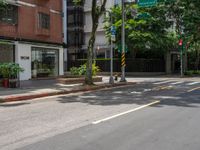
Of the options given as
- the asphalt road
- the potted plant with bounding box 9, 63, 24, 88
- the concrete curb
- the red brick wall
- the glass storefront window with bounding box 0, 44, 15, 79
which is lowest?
the asphalt road

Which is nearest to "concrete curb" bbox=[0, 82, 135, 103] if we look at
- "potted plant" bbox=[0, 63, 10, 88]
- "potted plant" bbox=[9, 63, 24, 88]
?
"potted plant" bbox=[9, 63, 24, 88]

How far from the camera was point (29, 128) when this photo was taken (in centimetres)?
932

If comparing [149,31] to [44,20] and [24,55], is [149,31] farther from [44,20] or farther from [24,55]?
[24,55]

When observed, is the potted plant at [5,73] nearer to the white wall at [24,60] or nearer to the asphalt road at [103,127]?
the white wall at [24,60]

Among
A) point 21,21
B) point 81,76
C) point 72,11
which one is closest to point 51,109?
point 81,76

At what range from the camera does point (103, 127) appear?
9.33 meters

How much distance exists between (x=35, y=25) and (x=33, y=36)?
0.96m

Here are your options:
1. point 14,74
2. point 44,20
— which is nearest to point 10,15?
point 44,20

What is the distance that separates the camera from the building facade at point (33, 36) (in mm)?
28164

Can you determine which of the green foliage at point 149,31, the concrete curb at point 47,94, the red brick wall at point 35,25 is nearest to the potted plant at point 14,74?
the concrete curb at point 47,94

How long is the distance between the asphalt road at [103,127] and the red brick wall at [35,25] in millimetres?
15528

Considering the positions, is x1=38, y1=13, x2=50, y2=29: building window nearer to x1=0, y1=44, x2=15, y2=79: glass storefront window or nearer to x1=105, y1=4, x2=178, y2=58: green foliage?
x1=0, y1=44, x2=15, y2=79: glass storefront window

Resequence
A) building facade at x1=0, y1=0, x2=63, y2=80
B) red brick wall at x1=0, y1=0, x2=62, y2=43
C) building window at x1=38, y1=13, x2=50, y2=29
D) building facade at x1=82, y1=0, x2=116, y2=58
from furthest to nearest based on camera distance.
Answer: building facade at x1=82, y1=0, x2=116, y2=58 → building window at x1=38, y1=13, x2=50, y2=29 → red brick wall at x1=0, y1=0, x2=62, y2=43 → building facade at x1=0, y1=0, x2=63, y2=80

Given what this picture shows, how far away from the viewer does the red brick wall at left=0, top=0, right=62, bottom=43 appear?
28.5 m
